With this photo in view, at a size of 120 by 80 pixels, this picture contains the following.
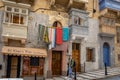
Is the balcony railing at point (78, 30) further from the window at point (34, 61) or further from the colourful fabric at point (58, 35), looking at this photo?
the window at point (34, 61)

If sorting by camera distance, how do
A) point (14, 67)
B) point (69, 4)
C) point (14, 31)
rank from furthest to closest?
point (69, 4) → point (14, 67) → point (14, 31)

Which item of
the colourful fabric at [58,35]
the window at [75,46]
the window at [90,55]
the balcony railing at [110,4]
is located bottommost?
the window at [90,55]

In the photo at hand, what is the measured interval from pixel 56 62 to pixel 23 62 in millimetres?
3265

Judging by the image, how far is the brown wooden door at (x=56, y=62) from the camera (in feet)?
53.6

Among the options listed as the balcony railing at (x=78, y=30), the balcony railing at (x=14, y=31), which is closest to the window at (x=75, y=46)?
the balcony railing at (x=78, y=30)

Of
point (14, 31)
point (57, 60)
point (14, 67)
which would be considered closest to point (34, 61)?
point (14, 67)

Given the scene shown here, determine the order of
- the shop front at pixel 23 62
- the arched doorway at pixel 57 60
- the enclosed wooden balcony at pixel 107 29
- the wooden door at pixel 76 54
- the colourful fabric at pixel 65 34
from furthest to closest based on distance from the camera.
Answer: the enclosed wooden balcony at pixel 107 29 < the wooden door at pixel 76 54 < the colourful fabric at pixel 65 34 < the arched doorway at pixel 57 60 < the shop front at pixel 23 62

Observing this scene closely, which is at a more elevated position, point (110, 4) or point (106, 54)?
point (110, 4)

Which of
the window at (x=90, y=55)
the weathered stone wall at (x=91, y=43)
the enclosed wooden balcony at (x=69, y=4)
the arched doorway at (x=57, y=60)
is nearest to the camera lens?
the arched doorway at (x=57, y=60)

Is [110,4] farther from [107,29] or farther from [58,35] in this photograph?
[58,35]

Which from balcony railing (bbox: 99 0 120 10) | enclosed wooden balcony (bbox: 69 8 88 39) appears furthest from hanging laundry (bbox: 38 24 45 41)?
balcony railing (bbox: 99 0 120 10)

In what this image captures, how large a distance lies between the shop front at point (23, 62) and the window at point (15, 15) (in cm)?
230

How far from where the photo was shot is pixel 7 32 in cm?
1402

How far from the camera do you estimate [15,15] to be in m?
14.9
